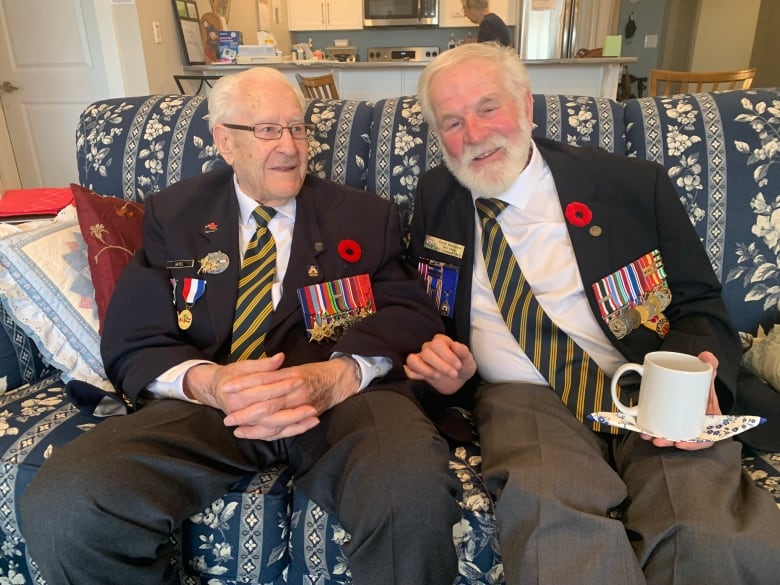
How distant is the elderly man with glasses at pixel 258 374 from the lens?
0.94m

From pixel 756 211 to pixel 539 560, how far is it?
106cm

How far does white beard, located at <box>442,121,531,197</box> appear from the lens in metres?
1.28

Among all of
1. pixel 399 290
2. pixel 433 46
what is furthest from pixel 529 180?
pixel 433 46

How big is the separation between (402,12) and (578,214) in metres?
5.27

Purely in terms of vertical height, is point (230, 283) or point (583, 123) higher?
point (583, 123)

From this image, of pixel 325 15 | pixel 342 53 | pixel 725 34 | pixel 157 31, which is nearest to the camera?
pixel 157 31

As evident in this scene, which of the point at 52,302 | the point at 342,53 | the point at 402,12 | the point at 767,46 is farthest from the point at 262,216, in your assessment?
the point at 767,46

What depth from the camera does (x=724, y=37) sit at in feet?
22.8

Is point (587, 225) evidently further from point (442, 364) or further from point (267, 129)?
point (267, 129)

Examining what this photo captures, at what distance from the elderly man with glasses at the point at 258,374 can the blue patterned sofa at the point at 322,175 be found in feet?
0.28

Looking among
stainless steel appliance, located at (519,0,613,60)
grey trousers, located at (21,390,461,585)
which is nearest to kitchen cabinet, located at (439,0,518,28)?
stainless steel appliance, located at (519,0,613,60)

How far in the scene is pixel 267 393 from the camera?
1.07 m

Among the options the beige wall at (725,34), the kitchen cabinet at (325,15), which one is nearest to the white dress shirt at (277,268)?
the kitchen cabinet at (325,15)

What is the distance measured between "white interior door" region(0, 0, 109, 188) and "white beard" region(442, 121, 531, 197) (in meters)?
3.27
